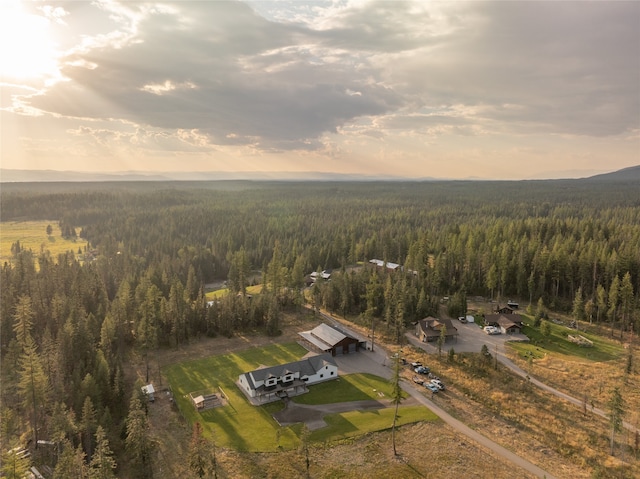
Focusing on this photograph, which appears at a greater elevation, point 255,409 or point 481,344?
point 481,344

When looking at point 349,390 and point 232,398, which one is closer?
point 232,398

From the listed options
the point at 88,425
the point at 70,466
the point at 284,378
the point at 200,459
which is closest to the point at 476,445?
the point at 284,378

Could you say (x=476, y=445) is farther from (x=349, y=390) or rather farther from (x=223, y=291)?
(x=223, y=291)

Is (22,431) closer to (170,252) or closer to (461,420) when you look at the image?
(461,420)

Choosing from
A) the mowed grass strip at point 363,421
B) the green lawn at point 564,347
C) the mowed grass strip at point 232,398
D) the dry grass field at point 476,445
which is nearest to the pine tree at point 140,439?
the dry grass field at point 476,445

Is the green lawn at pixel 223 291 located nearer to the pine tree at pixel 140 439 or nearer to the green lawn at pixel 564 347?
the green lawn at pixel 564 347
